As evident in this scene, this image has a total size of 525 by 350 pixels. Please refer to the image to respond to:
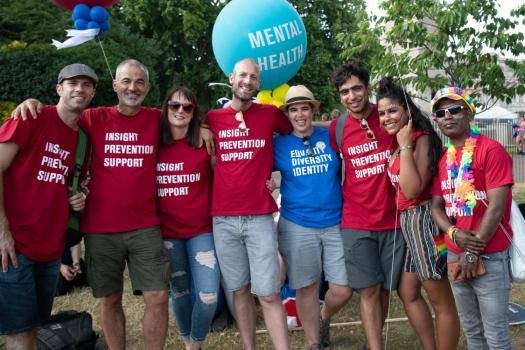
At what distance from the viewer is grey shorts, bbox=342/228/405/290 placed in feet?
11.5

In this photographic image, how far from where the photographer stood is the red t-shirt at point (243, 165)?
3.61 meters

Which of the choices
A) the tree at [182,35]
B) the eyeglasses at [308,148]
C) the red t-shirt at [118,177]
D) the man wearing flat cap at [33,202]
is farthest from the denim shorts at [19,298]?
the tree at [182,35]

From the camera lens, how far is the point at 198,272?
12.3 ft

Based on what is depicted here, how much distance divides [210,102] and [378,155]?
2129 centimetres

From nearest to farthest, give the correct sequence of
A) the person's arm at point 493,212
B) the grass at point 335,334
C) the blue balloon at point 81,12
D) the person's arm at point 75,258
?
the person's arm at point 493,212 < the blue balloon at point 81,12 < the grass at point 335,334 < the person's arm at point 75,258

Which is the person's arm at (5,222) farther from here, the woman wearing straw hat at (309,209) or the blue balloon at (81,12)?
the woman wearing straw hat at (309,209)

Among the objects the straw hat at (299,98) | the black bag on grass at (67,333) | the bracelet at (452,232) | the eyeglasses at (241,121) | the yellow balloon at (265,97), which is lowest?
the black bag on grass at (67,333)

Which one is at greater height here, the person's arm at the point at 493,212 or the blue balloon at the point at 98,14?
the blue balloon at the point at 98,14

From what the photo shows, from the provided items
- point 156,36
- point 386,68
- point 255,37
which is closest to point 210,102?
point 156,36

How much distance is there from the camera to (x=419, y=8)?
590 cm

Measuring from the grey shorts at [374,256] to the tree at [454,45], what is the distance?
109 inches

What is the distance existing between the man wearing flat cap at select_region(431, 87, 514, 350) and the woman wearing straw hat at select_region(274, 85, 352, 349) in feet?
2.78

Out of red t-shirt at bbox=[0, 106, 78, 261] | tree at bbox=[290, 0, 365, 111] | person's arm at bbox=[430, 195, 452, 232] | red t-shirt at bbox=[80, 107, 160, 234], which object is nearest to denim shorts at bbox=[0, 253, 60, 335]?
red t-shirt at bbox=[0, 106, 78, 261]

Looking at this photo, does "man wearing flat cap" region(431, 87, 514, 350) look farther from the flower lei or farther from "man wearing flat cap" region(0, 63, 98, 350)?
"man wearing flat cap" region(0, 63, 98, 350)
